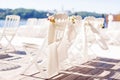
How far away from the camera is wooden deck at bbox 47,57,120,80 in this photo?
4102 millimetres

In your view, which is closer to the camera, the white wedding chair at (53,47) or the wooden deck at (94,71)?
the white wedding chair at (53,47)

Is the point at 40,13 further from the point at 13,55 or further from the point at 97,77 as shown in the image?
the point at 97,77

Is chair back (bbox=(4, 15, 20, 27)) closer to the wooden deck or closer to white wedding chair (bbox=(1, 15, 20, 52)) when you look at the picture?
white wedding chair (bbox=(1, 15, 20, 52))

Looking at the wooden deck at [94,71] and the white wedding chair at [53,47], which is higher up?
the white wedding chair at [53,47]

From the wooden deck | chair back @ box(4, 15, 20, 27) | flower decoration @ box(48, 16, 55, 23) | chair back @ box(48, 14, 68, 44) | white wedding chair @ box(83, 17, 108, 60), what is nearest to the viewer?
flower decoration @ box(48, 16, 55, 23)

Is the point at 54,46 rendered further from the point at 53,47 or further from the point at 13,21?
the point at 13,21

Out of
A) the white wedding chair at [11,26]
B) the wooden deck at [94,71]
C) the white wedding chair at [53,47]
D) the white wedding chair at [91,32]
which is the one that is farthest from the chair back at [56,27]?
the white wedding chair at [11,26]

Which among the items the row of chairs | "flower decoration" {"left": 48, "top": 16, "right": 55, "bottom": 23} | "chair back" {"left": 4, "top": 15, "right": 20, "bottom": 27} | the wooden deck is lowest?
the wooden deck

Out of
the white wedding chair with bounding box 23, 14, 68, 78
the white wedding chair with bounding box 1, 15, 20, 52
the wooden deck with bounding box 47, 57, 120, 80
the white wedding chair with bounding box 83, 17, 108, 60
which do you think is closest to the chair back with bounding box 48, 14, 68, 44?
the white wedding chair with bounding box 23, 14, 68, 78

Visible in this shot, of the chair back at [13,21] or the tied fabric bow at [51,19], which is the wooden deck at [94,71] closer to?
the tied fabric bow at [51,19]

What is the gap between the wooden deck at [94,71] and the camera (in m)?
4.10

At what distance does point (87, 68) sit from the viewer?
4.77m

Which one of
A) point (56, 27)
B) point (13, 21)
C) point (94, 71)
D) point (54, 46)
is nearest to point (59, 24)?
point (56, 27)

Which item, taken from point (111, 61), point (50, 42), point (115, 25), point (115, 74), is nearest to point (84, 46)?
point (111, 61)
